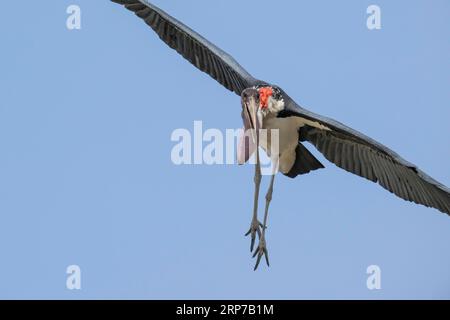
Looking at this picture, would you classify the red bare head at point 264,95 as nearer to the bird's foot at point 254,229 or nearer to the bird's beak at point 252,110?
the bird's beak at point 252,110

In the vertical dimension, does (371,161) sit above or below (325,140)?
below

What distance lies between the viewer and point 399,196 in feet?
57.6

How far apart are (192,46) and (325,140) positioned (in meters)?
2.68

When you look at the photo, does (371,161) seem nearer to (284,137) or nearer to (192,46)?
(284,137)

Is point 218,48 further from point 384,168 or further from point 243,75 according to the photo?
point 384,168

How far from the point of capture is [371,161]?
59.1 feet

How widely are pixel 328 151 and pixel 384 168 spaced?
1.05 metres

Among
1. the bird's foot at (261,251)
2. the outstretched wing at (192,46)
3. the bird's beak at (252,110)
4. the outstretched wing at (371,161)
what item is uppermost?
the outstretched wing at (192,46)

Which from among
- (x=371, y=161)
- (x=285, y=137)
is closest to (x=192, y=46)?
(x=285, y=137)

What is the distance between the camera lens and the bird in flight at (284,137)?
1731cm

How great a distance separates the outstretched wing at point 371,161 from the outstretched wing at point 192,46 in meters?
1.36

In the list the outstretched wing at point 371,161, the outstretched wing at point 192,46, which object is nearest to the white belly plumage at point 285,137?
the outstretched wing at point 371,161
